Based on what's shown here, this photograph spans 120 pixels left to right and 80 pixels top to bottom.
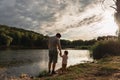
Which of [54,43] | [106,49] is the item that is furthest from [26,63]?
[54,43]

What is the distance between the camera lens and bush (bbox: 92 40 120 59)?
42.7m

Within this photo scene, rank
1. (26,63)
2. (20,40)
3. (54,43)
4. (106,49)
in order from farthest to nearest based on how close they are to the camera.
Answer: (20,40) < (106,49) < (26,63) < (54,43)

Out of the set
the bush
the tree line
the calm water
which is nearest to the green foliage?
the tree line

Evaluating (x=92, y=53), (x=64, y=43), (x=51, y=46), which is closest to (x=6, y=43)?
(x=64, y=43)

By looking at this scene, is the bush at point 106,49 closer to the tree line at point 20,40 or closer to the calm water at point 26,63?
the calm water at point 26,63

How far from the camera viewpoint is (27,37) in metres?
160

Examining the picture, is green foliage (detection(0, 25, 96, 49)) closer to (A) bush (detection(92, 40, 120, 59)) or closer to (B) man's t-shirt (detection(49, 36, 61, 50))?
(A) bush (detection(92, 40, 120, 59))

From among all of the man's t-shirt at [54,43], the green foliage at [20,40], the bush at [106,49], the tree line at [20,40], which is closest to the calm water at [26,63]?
the bush at [106,49]

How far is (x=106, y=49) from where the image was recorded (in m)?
43.6

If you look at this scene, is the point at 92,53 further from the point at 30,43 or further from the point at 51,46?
the point at 30,43

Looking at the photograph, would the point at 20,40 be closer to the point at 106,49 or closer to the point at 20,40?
the point at 20,40

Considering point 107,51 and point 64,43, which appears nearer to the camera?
point 107,51

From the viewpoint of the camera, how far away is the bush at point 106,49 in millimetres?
42709

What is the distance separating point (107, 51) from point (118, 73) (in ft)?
80.1
